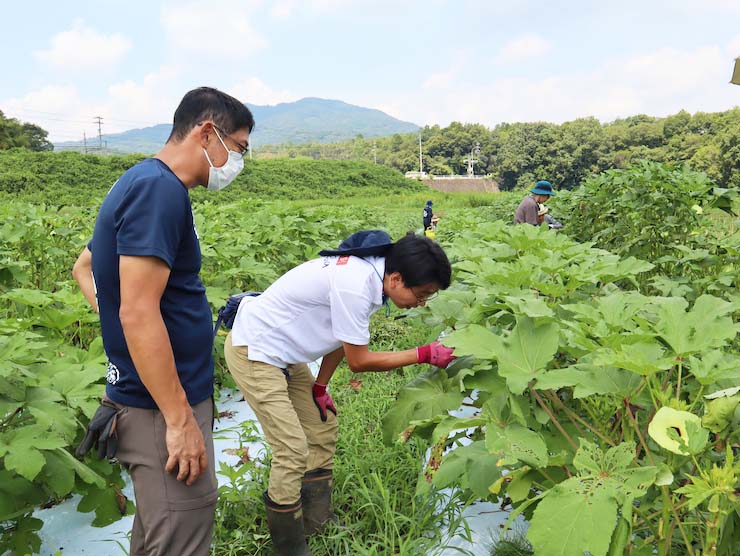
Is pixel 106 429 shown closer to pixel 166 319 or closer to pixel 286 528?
pixel 166 319

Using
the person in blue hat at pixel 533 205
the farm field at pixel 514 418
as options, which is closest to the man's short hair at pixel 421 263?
the farm field at pixel 514 418

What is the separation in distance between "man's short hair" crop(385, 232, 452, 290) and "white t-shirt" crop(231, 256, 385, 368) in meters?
0.09

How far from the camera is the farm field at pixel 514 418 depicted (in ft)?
4.07

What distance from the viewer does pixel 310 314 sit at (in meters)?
2.37

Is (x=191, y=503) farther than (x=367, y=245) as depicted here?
No

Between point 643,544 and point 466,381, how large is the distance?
61 cm

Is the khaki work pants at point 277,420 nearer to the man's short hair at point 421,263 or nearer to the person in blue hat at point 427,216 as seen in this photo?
the man's short hair at point 421,263

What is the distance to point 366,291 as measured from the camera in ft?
7.27

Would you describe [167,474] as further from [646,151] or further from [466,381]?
[646,151]

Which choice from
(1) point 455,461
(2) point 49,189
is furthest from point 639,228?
(2) point 49,189

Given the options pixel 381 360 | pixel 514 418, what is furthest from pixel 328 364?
pixel 514 418

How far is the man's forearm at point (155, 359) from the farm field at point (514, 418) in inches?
19.6

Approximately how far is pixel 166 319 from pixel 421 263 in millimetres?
975

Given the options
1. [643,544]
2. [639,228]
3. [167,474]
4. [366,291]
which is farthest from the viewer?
[639,228]
